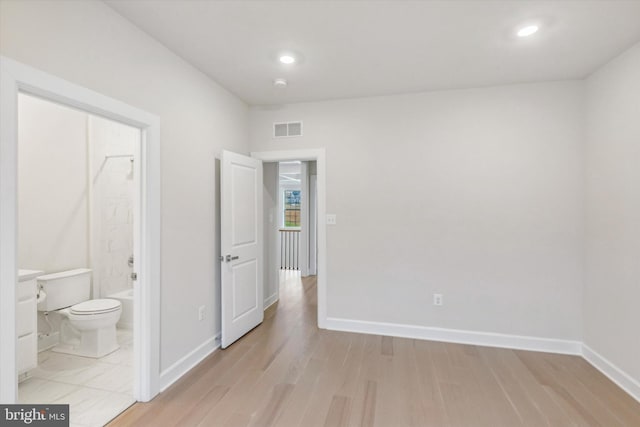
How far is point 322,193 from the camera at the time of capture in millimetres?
3494

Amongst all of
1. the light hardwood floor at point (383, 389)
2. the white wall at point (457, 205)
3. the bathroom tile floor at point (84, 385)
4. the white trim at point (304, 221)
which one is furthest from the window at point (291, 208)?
the bathroom tile floor at point (84, 385)

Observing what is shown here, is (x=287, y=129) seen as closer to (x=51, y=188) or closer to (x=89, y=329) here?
(x=51, y=188)

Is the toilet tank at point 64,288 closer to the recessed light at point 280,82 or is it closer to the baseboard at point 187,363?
the baseboard at point 187,363

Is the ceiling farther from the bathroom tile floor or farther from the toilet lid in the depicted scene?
the bathroom tile floor

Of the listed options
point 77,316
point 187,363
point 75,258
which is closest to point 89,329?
point 77,316

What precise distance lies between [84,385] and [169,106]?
2285mm

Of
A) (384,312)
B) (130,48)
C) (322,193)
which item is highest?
(130,48)

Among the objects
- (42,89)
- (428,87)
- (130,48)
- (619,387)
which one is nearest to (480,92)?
(428,87)

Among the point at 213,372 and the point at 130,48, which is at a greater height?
the point at 130,48

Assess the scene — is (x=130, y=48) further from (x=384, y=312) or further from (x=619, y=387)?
(x=619, y=387)

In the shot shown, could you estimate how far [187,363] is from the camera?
8.38 feet

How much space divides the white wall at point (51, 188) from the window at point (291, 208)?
17.3ft

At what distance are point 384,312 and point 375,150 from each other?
1816 mm

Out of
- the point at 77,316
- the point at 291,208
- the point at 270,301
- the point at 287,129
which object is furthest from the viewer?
the point at 291,208
